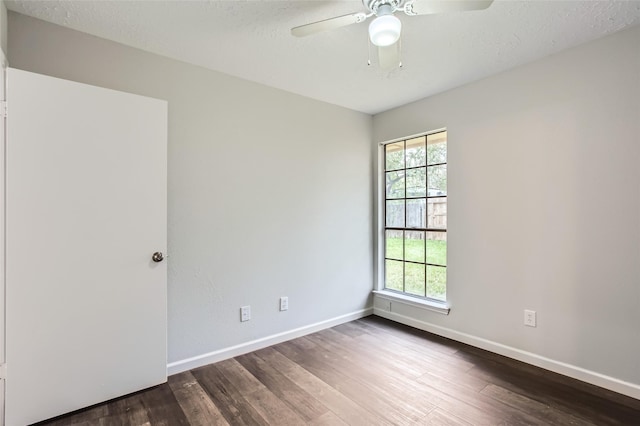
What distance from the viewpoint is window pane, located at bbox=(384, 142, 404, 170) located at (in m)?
3.53

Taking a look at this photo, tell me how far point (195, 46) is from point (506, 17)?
2.03m

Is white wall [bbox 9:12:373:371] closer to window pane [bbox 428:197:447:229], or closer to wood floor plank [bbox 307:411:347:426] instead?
window pane [bbox 428:197:447:229]

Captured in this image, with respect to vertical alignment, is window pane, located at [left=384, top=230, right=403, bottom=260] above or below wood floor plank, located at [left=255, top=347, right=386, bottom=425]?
above

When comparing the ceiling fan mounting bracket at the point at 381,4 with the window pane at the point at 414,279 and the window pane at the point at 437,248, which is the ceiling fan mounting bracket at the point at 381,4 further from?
the window pane at the point at 414,279

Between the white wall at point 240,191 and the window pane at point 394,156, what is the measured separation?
344 millimetres

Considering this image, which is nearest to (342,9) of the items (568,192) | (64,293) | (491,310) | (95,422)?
(568,192)

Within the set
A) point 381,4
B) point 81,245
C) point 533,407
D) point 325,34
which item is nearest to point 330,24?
point 381,4

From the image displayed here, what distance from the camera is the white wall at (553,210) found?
6.69 feet

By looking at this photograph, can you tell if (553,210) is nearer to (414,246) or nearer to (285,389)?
(414,246)

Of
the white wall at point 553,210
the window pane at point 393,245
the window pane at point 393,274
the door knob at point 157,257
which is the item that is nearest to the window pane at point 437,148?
the white wall at point 553,210

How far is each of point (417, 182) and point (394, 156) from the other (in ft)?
1.53

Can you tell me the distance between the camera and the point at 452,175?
2963 mm

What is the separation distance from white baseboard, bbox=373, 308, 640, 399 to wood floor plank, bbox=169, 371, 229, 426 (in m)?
2.12

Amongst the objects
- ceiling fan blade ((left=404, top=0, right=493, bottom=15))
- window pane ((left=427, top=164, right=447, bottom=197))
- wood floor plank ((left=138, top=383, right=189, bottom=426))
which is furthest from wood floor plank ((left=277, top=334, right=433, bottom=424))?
ceiling fan blade ((left=404, top=0, right=493, bottom=15))
